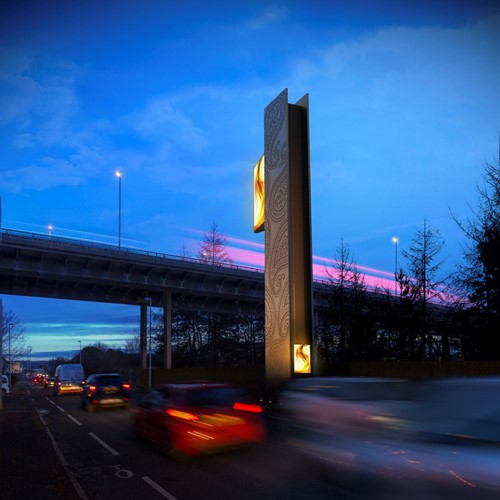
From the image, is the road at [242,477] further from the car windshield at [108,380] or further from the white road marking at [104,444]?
the car windshield at [108,380]

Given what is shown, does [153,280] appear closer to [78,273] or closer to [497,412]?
[78,273]

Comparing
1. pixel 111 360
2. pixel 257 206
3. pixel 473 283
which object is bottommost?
pixel 111 360

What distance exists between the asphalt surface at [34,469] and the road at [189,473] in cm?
26

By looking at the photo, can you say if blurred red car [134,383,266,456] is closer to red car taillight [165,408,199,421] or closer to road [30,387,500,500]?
red car taillight [165,408,199,421]

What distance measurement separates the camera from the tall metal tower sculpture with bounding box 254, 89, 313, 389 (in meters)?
24.4

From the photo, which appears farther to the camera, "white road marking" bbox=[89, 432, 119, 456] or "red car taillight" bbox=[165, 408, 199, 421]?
"white road marking" bbox=[89, 432, 119, 456]

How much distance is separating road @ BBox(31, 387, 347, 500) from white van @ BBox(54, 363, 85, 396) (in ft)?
90.7

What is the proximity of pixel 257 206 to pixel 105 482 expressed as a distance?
22.3 metres

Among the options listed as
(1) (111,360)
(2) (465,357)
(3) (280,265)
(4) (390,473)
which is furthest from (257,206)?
(1) (111,360)

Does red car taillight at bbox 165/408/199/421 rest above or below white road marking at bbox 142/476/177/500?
above

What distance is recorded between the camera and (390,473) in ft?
19.9

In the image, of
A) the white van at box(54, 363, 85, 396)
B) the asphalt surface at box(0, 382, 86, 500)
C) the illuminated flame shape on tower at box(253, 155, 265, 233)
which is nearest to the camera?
the asphalt surface at box(0, 382, 86, 500)

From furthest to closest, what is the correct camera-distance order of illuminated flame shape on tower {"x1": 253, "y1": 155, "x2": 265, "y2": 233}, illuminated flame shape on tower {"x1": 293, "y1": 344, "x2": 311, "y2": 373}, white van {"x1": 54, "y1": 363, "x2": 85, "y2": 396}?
1. white van {"x1": 54, "y1": 363, "x2": 85, "y2": 396}
2. illuminated flame shape on tower {"x1": 253, "y1": 155, "x2": 265, "y2": 233}
3. illuminated flame shape on tower {"x1": 293, "y1": 344, "x2": 311, "y2": 373}

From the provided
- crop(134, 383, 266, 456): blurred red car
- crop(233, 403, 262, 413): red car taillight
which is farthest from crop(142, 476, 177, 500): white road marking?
crop(233, 403, 262, 413): red car taillight
